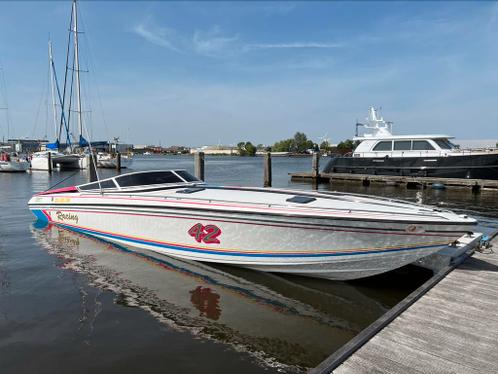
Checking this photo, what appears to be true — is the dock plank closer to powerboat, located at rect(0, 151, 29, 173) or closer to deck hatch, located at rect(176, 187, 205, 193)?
deck hatch, located at rect(176, 187, 205, 193)

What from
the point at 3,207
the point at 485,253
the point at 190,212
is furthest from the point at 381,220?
the point at 3,207

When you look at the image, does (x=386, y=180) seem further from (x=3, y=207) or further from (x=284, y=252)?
(x=3, y=207)

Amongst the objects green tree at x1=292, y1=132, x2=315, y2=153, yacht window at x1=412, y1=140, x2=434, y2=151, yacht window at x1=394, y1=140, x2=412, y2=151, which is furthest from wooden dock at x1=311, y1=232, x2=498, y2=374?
green tree at x1=292, y1=132, x2=315, y2=153

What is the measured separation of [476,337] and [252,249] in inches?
144

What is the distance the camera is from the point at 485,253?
7.02m

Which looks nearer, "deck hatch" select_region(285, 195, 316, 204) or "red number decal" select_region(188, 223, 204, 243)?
"deck hatch" select_region(285, 195, 316, 204)

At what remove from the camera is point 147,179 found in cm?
880

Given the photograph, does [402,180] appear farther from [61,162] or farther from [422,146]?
[61,162]

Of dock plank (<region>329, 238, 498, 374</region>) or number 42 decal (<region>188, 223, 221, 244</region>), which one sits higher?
number 42 decal (<region>188, 223, 221, 244</region>)

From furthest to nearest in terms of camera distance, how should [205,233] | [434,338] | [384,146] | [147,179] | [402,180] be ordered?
[384,146] → [402,180] → [147,179] → [205,233] → [434,338]

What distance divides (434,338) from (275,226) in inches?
118

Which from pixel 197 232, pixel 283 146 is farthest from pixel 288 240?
pixel 283 146

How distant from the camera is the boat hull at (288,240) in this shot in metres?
5.71

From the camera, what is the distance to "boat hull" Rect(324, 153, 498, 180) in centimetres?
2158
